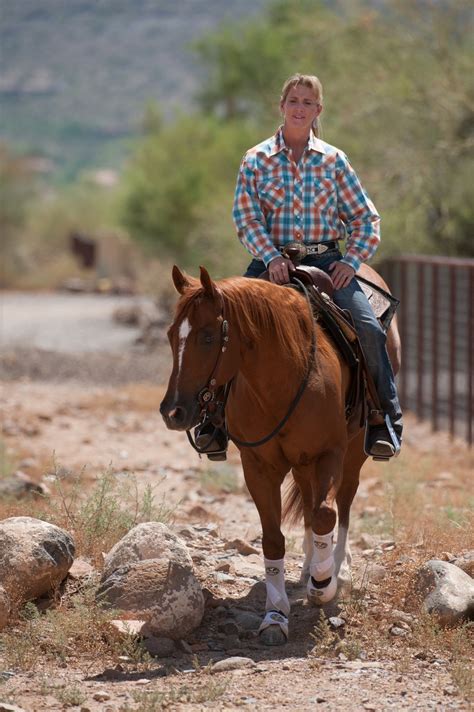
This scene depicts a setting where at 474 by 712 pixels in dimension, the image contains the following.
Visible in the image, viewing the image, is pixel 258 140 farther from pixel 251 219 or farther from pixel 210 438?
pixel 210 438

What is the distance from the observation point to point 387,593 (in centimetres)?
634

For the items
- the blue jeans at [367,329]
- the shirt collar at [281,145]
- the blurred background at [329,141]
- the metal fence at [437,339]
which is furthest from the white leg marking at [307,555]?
the metal fence at [437,339]

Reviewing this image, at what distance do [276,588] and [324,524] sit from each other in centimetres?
47

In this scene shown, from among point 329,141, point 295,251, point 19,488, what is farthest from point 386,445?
point 329,141

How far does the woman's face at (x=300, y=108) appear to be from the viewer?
20.5 ft

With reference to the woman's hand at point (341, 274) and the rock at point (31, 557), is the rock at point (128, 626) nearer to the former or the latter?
the rock at point (31, 557)

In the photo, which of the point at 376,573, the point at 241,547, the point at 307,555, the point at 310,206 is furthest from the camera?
the point at 241,547

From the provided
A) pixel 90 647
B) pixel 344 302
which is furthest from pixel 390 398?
pixel 90 647

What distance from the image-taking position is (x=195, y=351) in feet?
17.2

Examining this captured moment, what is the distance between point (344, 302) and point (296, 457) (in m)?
0.97

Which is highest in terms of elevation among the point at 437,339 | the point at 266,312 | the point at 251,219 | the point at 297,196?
the point at 297,196

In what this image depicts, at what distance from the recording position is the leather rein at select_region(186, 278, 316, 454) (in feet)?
17.2

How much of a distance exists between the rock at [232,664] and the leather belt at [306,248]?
2.14 metres

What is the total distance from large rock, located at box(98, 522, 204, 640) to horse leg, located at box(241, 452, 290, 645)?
1.18ft
